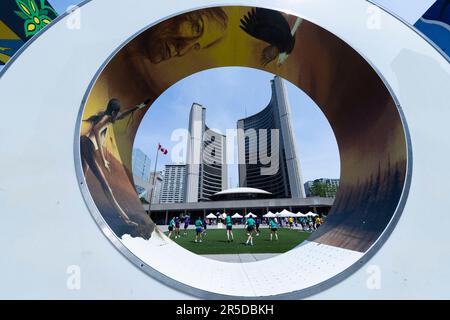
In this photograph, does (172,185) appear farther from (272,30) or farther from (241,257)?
(272,30)

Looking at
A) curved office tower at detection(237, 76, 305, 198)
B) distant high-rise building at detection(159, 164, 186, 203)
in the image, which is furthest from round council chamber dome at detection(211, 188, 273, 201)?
distant high-rise building at detection(159, 164, 186, 203)

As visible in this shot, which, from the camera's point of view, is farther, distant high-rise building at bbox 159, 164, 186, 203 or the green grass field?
distant high-rise building at bbox 159, 164, 186, 203

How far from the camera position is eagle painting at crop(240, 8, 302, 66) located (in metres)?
3.71

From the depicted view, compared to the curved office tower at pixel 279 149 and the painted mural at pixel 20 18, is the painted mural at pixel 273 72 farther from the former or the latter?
the curved office tower at pixel 279 149

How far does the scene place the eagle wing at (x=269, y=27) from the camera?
12.1 feet

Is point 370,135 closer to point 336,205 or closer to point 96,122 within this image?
point 336,205

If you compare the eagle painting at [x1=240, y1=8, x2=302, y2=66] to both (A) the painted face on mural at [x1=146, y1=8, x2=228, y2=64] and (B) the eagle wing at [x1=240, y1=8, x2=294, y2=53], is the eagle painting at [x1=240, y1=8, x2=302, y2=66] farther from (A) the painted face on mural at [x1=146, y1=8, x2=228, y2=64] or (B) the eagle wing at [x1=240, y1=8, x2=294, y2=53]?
(A) the painted face on mural at [x1=146, y1=8, x2=228, y2=64]

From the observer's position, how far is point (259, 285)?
322 centimetres

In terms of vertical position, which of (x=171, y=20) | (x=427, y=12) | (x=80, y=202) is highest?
(x=427, y=12)

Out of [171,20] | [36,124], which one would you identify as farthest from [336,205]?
[36,124]

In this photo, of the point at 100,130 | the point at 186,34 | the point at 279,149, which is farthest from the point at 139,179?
the point at 279,149

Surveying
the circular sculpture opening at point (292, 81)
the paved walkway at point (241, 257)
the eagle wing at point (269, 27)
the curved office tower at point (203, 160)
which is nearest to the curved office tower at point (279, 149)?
the curved office tower at point (203, 160)

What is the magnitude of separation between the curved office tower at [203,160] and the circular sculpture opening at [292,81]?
6593cm
